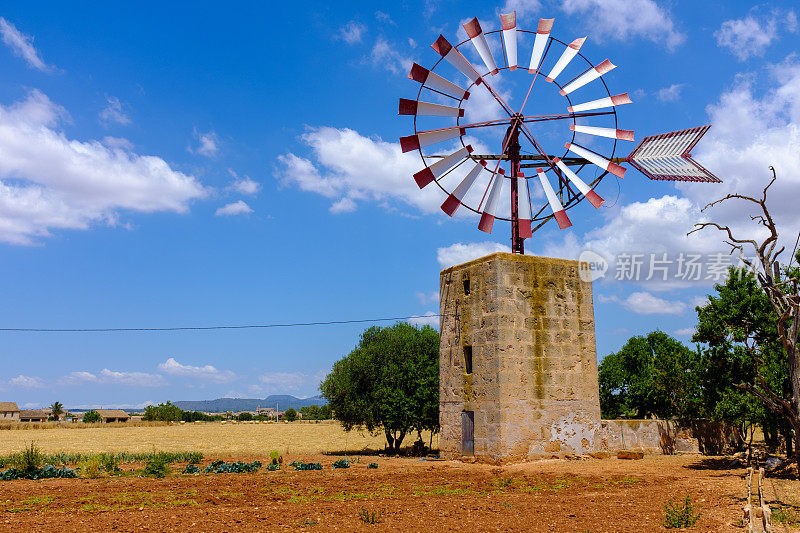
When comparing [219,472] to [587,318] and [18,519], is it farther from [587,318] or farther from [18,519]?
[587,318]

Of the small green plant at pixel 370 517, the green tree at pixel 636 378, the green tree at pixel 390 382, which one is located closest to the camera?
the small green plant at pixel 370 517

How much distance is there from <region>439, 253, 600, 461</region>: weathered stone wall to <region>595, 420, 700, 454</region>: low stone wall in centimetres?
95

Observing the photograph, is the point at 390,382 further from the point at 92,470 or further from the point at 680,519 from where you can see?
the point at 680,519

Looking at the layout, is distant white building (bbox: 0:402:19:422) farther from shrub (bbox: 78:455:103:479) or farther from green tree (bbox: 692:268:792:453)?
green tree (bbox: 692:268:792:453)

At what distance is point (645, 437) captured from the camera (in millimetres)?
22406

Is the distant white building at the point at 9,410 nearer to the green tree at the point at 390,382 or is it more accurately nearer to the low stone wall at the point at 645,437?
the green tree at the point at 390,382

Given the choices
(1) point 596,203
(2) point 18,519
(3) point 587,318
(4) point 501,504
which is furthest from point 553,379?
(2) point 18,519

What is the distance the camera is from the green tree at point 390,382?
27817 millimetres

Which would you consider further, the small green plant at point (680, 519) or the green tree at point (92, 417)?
the green tree at point (92, 417)

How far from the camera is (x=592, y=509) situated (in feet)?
36.3

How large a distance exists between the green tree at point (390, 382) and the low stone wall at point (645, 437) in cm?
871

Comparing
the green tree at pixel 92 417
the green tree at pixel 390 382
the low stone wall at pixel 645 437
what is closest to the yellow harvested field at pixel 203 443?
the green tree at pixel 390 382

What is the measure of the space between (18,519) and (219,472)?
8371 millimetres

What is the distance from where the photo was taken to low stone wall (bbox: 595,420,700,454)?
21.0m
